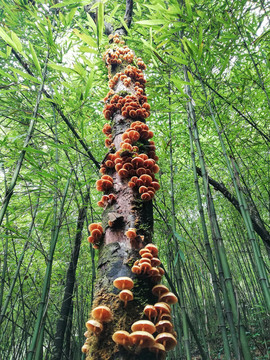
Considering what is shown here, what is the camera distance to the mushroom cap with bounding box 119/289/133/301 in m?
0.96

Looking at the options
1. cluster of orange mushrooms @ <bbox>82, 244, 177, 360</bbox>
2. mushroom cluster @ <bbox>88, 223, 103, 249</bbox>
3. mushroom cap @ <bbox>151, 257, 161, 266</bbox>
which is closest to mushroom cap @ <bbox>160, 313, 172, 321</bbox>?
cluster of orange mushrooms @ <bbox>82, 244, 177, 360</bbox>

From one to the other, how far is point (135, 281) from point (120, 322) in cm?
17

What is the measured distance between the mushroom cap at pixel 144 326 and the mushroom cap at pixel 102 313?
0.40 feet

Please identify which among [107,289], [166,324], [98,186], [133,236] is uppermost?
[98,186]

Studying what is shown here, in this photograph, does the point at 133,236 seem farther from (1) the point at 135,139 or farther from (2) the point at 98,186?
(1) the point at 135,139

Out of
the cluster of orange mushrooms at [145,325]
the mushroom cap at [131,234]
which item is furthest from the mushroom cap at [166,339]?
the mushroom cap at [131,234]

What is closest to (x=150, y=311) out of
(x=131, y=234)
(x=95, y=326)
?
(x=95, y=326)

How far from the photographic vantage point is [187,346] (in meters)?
1.64

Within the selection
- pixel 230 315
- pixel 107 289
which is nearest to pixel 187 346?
pixel 230 315

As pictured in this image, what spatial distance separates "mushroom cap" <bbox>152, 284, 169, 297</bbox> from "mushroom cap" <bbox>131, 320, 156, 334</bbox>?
197 mm

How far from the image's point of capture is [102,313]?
0.96m

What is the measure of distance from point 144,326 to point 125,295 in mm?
134

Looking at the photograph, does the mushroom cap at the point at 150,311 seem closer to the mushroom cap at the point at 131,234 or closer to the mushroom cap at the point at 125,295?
the mushroom cap at the point at 125,295

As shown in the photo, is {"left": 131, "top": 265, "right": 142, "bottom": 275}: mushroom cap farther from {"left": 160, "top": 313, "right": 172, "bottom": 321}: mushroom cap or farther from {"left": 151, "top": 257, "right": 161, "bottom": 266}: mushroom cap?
{"left": 160, "top": 313, "right": 172, "bottom": 321}: mushroom cap
